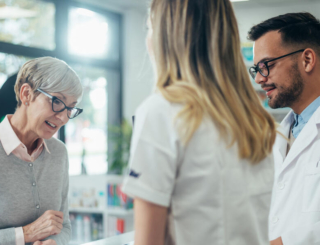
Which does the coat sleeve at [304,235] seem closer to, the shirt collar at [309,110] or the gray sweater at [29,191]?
the shirt collar at [309,110]

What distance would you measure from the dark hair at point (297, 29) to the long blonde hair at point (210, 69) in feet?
3.41

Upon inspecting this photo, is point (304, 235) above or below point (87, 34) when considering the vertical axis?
below

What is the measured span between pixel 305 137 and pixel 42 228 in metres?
1.18

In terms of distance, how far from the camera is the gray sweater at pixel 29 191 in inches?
47.3

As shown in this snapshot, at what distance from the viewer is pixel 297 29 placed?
176 centimetres

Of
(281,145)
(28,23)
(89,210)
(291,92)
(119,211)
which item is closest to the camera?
(291,92)

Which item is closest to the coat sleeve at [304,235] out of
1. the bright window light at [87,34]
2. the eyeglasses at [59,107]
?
the eyeglasses at [59,107]

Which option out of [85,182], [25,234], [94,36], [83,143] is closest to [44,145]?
[25,234]

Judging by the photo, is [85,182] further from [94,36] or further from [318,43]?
[318,43]

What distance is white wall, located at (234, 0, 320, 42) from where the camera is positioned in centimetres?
498

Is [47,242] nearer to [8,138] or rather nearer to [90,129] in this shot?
[8,138]

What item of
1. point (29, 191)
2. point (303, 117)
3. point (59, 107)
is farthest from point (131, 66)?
point (29, 191)

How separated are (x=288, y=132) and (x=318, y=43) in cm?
48

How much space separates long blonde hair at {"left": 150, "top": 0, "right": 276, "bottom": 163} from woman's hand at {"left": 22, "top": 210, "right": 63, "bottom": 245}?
72 cm
